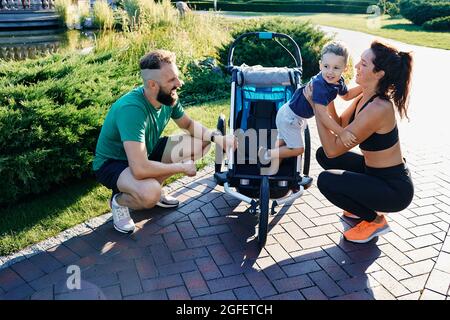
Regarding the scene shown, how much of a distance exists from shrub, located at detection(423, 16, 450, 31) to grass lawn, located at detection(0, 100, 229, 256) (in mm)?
17812

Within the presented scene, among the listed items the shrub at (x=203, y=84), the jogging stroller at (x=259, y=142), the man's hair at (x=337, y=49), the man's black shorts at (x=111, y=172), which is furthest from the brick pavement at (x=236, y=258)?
the shrub at (x=203, y=84)

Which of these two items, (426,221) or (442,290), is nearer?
(442,290)

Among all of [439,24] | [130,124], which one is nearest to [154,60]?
[130,124]

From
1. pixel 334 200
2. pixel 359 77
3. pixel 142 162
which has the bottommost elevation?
pixel 334 200

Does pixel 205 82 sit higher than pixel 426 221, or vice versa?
pixel 205 82

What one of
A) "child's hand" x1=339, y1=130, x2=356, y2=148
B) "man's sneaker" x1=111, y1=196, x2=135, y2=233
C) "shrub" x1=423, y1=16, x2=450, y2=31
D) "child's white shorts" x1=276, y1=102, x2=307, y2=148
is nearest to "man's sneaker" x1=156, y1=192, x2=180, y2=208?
"man's sneaker" x1=111, y1=196, x2=135, y2=233

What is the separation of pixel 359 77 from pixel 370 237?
4.18ft

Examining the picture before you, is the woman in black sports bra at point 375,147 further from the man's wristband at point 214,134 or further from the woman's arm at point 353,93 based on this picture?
the man's wristband at point 214,134

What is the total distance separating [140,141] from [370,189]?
1.80m

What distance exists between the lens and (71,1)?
55.6 feet

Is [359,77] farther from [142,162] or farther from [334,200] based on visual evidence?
[142,162]

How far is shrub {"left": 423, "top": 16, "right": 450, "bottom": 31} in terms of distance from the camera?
58.6 feet

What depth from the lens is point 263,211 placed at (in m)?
3.28

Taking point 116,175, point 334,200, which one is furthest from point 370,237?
point 116,175
